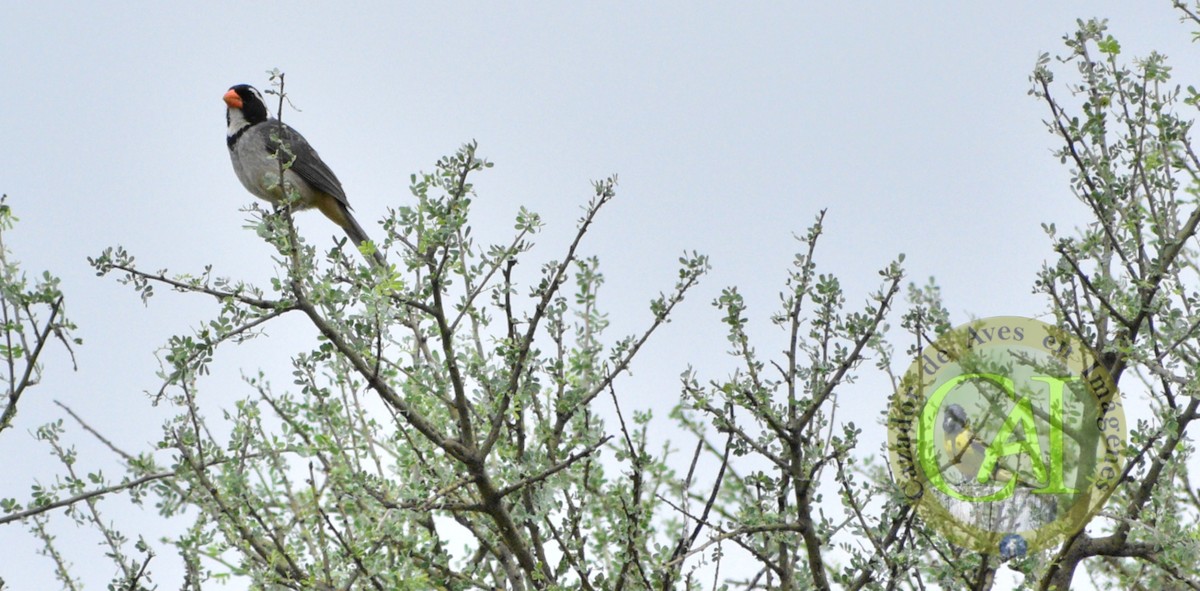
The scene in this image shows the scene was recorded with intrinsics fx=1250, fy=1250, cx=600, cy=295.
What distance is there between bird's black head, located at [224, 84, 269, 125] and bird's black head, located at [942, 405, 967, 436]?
569 cm

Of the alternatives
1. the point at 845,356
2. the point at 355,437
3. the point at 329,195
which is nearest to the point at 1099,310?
the point at 845,356

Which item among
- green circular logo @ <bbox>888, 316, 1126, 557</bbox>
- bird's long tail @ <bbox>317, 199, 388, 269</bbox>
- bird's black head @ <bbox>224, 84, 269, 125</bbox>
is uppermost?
bird's black head @ <bbox>224, 84, 269, 125</bbox>

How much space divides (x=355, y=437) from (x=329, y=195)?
2.72m

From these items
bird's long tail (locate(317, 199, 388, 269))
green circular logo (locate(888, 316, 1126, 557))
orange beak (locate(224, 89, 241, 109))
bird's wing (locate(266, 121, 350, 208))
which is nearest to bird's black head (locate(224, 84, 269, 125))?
orange beak (locate(224, 89, 241, 109))

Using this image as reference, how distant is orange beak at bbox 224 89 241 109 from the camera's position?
9.15 m

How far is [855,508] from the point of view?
484 cm

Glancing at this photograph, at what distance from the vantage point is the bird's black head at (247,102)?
9102 mm

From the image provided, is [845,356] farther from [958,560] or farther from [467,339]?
[467,339]

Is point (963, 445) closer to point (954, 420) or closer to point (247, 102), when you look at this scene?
point (954, 420)

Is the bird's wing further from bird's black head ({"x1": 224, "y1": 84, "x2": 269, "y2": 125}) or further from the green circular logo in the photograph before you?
the green circular logo

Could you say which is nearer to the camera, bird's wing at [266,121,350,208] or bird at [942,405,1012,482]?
bird at [942,405,1012,482]

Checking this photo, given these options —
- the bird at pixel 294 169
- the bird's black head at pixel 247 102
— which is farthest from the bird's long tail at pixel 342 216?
the bird's black head at pixel 247 102

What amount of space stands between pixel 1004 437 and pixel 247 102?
6.13 m

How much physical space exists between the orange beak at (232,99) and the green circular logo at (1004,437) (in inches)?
228
